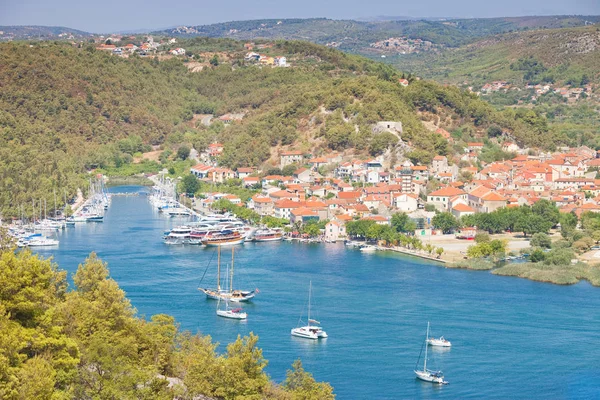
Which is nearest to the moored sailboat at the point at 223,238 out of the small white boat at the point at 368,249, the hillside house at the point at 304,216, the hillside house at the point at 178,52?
the hillside house at the point at 304,216

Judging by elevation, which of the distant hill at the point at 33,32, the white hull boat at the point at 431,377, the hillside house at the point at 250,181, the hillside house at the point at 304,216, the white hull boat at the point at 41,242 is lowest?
the white hull boat at the point at 431,377

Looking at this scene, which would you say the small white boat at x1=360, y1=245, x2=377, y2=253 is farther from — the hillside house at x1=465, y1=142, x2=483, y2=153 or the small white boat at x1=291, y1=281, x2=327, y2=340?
the hillside house at x1=465, y1=142, x2=483, y2=153

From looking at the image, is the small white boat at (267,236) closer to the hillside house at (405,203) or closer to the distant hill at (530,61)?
the hillside house at (405,203)

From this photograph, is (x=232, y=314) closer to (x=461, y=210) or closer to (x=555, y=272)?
(x=555, y=272)

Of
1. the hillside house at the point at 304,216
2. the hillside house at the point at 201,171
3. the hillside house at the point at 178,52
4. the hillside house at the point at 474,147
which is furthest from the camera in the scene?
the hillside house at the point at 178,52

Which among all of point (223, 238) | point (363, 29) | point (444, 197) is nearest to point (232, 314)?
point (223, 238)

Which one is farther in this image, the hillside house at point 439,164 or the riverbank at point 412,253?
the hillside house at point 439,164

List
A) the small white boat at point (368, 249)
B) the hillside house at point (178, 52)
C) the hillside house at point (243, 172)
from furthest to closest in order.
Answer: the hillside house at point (178, 52) → the hillside house at point (243, 172) → the small white boat at point (368, 249)
